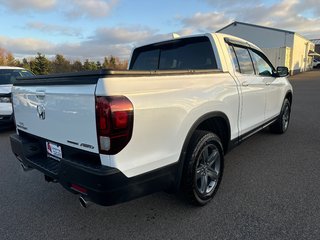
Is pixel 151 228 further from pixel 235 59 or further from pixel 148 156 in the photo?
pixel 235 59

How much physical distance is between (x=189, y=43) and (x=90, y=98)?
81.4 inches

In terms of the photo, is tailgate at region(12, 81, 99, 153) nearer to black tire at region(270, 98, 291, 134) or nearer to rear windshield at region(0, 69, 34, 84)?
black tire at region(270, 98, 291, 134)

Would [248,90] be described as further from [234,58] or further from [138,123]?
[138,123]

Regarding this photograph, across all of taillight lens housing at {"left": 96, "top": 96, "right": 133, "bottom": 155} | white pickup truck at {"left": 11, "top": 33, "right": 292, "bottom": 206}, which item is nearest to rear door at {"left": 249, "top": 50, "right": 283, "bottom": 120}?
white pickup truck at {"left": 11, "top": 33, "right": 292, "bottom": 206}

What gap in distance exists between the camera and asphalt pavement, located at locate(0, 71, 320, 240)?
258cm

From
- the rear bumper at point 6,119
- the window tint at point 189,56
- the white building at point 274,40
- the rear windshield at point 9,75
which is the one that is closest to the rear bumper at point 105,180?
the window tint at point 189,56

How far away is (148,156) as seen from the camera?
2277mm

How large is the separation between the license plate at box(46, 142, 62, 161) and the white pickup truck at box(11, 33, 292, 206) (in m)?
0.01

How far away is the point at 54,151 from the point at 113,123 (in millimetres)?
1006

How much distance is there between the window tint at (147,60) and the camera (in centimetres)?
410

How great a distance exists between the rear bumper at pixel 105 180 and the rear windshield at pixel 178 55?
1.65 meters

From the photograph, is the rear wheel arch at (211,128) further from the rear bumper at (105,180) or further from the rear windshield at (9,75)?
the rear windshield at (9,75)

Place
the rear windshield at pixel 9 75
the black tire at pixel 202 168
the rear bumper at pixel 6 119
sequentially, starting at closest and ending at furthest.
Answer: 1. the black tire at pixel 202 168
2. the rear bumper at pixel 6 119
3. the rear windshield at pixel 9 75

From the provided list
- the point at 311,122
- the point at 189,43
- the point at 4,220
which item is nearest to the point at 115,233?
the point at 4,220
